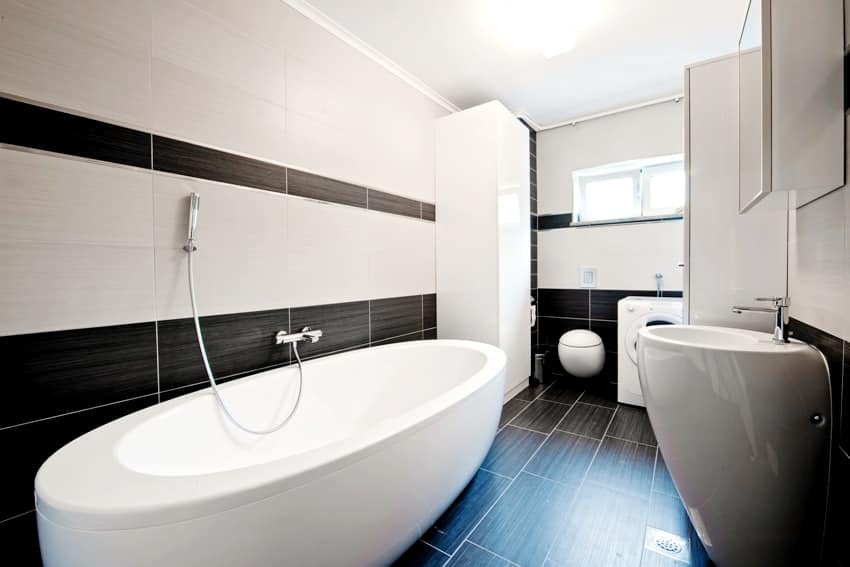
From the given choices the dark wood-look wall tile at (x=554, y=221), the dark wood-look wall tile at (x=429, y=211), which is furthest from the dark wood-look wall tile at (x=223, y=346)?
the dark wood-look wall tile at (x=554, y=221)

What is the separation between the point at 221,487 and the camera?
628 millimetres

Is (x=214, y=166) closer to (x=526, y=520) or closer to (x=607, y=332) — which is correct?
(x=526, y=520)

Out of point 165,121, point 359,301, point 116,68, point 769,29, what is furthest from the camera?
point 359,301

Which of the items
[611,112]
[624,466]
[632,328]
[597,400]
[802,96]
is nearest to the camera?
[802,96]

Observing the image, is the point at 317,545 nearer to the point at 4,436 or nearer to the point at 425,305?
the point at 4,436

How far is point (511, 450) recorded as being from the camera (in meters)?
1.87

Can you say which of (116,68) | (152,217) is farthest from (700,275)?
(116,68)

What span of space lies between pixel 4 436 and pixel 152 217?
2.48 ft

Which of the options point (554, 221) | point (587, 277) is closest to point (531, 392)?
point (587, 277)

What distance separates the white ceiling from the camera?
1774 millimetres

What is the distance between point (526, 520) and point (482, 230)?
178 cm

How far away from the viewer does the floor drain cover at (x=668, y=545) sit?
115cm

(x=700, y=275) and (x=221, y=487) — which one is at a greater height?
(x=700, y=275)

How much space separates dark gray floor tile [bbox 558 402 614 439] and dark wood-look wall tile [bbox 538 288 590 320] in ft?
3.06
